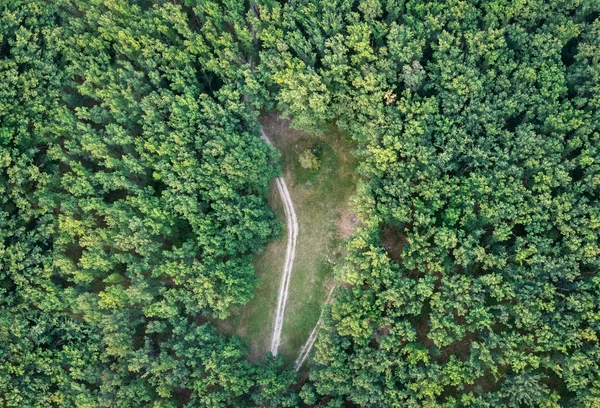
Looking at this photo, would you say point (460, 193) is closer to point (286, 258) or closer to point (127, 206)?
point (286, 258)

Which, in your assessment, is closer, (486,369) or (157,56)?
(486,369)

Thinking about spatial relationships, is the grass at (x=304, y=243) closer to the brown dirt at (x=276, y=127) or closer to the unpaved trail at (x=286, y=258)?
the brown dirt at (x=276, y=127)

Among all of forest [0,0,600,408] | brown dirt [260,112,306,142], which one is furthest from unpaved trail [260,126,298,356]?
forest [0,0,600,408]

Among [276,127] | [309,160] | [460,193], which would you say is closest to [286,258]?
[309,160]

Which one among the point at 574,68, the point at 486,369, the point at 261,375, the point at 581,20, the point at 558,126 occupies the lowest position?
the point at 261,375

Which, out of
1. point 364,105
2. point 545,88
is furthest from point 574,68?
point 364,105

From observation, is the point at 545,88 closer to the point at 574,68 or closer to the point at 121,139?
the point at 574,68

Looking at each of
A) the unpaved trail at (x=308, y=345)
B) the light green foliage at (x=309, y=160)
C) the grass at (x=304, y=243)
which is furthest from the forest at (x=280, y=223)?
the light green foliage at (x=309, y=160)
